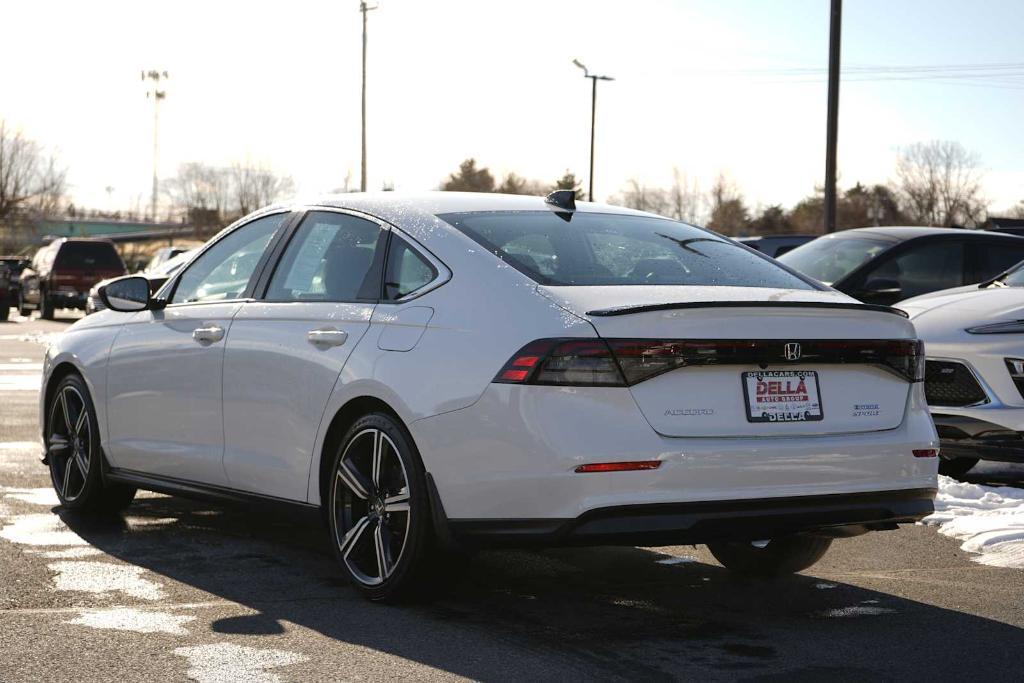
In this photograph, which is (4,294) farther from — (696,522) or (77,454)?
(696,522)

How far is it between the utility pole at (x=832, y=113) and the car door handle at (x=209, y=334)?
19218mm

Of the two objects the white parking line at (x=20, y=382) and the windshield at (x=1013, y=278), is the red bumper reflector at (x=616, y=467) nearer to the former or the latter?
the windshield at (x=1013, y=278)

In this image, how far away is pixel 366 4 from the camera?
5972 centimetres

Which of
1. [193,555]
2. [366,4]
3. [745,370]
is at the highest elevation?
[366,4]

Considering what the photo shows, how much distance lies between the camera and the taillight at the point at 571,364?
15.9ft

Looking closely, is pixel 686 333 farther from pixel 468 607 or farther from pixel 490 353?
pixel 468 607

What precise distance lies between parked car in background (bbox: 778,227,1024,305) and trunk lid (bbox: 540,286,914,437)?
265 inches

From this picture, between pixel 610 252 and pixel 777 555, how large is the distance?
5.17 feet

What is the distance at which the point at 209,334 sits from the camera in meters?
6.52

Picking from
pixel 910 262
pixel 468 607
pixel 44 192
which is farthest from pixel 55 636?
pixel 44 192

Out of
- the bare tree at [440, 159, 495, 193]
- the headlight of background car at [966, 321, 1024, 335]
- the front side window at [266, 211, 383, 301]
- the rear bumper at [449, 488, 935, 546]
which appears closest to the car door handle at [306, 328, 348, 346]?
the front side window at [266, 211, 383, 301]

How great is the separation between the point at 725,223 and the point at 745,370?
113493mm

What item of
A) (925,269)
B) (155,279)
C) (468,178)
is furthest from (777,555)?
(468,178)

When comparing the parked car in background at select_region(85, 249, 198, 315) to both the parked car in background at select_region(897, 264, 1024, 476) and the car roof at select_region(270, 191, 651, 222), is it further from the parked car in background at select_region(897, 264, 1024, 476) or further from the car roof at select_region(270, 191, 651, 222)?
the parked car in background at select_region(897, 264, 1024, 476)
